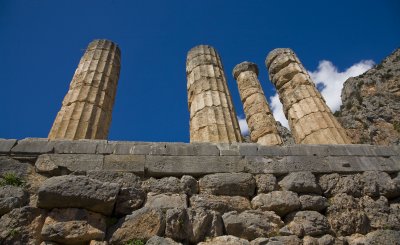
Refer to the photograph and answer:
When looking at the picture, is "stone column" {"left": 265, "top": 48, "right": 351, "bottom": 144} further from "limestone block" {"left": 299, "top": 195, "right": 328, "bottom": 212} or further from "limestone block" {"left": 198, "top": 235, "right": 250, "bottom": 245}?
"limestone block" {"left": 198, "top": 235, "right": 250, "bottom": 245}

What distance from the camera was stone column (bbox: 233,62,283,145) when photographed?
8.80 m

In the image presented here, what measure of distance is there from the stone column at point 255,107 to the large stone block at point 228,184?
161 inches

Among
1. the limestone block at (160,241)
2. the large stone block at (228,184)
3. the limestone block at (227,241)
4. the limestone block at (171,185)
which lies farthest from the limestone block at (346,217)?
the limestone block at (160,241)

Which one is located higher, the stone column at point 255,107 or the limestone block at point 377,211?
the stone column at point 255,107

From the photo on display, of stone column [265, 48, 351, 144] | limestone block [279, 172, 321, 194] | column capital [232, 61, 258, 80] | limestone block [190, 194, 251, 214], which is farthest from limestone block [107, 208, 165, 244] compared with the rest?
column capital [232, 61, 258, 80]

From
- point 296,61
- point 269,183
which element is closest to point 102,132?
point 269,183

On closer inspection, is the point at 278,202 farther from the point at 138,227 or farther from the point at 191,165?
the point at 138,227

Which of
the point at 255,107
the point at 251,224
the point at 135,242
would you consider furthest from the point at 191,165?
the point at 255,107

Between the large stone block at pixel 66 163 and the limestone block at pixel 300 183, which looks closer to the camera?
the large stone block at pixel 66 163

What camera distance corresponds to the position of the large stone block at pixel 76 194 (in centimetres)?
385

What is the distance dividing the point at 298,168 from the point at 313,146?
2.48 ft

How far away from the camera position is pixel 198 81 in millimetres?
8047

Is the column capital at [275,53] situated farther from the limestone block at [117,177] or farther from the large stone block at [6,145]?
the large stone block at [6,145]

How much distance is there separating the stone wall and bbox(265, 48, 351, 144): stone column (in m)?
1.90
